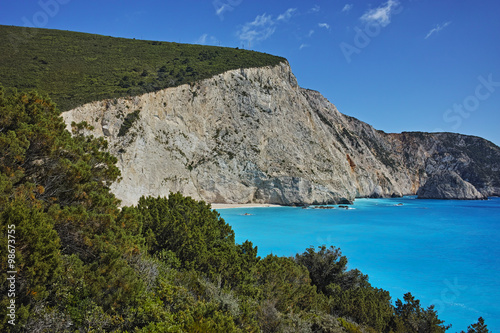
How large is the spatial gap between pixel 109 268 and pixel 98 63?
1819 inches

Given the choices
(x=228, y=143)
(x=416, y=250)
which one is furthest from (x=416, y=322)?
(x=228, y=143)

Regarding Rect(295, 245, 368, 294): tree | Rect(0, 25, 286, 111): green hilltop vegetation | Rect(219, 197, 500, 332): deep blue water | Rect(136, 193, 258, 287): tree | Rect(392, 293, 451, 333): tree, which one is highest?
Rect(0, 25, 286, 111): green hilltop vegetation

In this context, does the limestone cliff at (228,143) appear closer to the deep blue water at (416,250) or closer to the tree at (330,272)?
the deep blue water at (416,250)

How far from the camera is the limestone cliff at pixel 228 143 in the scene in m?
32.0

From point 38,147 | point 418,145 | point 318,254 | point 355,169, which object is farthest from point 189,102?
point 418,145

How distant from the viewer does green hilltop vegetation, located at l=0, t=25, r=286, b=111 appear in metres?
32.8

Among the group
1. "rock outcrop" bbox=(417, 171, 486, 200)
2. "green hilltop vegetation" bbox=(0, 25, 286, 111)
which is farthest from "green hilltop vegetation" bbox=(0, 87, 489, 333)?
"rock outcrop" bbox=(417, 171, 486, 200)

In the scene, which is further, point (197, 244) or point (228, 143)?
point (228, 143)

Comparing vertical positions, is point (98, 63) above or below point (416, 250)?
above

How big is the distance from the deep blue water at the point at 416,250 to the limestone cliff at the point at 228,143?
6848mm

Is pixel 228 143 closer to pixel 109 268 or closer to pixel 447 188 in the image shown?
pixel 109 268

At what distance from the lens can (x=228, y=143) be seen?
42.3 m

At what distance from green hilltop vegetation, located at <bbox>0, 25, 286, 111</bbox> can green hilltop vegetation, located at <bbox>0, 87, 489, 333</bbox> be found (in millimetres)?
25668

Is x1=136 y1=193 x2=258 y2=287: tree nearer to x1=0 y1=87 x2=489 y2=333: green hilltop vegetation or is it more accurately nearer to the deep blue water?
x1=0 y1=87 x2=489 y2=333: green hilltop vegetation
